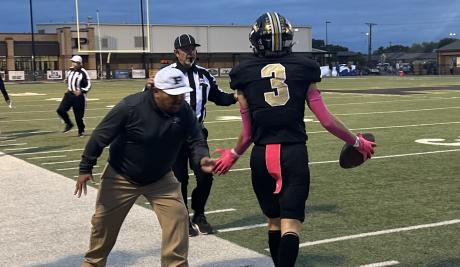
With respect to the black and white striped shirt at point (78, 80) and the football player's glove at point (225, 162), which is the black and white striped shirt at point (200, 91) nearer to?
the football player's glove at point (225, 162)

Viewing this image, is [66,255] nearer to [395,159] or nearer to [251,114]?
[251,114]

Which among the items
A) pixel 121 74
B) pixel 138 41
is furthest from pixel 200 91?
pixel 138 41

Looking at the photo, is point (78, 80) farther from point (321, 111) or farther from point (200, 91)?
point (321, 111)

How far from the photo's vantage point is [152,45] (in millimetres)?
80438

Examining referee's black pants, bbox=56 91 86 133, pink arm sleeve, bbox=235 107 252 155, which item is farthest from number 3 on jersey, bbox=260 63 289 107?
referee's black pants, bbox=56 91 86 133

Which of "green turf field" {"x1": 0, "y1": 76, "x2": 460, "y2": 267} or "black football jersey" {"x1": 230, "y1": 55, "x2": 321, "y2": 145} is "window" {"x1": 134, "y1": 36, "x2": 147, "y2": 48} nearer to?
"green turf field" {"x1": 0, "y1": 76, "x2": 460, "y2": 267}

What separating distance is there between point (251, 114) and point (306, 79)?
1.46 ft

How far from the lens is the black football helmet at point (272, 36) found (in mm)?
4176

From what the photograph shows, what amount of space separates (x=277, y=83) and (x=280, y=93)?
0.22 feet

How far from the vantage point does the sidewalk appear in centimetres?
540

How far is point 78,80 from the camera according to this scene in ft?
47.9

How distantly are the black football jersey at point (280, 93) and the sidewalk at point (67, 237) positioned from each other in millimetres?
1447

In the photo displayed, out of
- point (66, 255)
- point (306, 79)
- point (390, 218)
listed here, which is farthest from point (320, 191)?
point (306, 79)

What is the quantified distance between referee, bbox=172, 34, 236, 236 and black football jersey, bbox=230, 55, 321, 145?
1.85m
